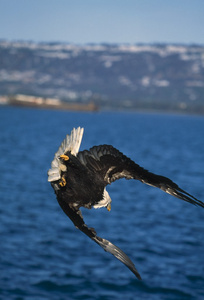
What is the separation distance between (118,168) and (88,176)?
1.61 feet

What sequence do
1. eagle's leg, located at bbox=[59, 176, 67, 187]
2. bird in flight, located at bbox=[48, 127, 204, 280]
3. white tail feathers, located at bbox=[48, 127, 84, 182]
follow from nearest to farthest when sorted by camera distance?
white tail feathers, located at bbox=[48, 127, 84, 182]
bird in flight, located at bbox=[48, 127, 204, 280]
eagle's leg, located at bbox=[59, 176, 67, 187]

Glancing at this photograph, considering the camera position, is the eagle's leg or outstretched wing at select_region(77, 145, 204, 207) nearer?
outstretched wing at select_region(77, 145, 204, 207)

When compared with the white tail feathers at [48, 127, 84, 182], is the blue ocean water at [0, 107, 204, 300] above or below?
above

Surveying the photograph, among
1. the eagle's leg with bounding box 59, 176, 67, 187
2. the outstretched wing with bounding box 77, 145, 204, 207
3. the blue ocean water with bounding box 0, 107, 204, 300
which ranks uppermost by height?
the blue ocean water with bounding box 0, 107, 204, 300

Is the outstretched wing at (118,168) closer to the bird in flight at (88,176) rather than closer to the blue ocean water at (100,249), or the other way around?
the bird in flight at (88,176)

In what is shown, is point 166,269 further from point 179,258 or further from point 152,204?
point 152,204

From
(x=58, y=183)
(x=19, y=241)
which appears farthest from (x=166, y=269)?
(x=58, y=183)

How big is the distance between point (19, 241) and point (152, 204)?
24.7 metres

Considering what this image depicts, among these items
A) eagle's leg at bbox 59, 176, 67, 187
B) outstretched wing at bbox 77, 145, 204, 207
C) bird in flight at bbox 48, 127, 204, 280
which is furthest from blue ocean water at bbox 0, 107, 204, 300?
eagle's leg at bbox 59, 176, 67, 187

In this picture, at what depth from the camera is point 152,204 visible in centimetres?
6981

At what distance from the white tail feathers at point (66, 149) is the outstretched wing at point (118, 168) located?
171 mm

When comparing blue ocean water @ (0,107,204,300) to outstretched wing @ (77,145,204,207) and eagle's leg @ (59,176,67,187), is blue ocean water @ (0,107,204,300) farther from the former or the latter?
eagle's leg @ (59,176,67,187)

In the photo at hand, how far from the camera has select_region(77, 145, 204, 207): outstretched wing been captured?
8.62m

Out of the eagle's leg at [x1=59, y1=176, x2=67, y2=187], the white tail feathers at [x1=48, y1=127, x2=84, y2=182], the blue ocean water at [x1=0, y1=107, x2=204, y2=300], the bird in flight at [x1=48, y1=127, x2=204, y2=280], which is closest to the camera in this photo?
the white tail feathers at [x1=48, y1=127, x2=84, y2=182]
